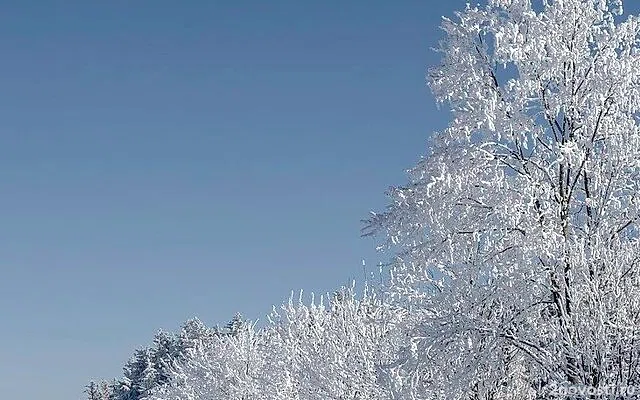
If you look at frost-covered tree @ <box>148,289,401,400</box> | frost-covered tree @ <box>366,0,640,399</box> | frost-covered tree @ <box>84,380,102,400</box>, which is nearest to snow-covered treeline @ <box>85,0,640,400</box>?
frost-covered tree @ <box>366,0,640,399</box>

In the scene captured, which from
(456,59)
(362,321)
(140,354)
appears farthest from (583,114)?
(140,354)

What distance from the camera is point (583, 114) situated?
480 inches

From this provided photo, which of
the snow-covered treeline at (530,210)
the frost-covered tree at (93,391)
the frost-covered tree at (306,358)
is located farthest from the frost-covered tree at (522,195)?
the frost-covered tree at (93,391)

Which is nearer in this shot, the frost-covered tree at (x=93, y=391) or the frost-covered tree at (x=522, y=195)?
the frost-covered tree at (x=522, y=195)

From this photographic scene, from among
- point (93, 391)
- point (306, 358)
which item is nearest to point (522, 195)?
point (306, 358)

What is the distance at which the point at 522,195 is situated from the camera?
38.1 feet

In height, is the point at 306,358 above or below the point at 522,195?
above

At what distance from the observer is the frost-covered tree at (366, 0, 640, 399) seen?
11352 mm

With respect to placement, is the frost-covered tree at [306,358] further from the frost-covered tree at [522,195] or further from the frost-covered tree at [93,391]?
the frost-covered tree at [93,391]

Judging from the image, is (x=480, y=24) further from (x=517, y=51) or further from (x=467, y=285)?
(x=467, y=285)

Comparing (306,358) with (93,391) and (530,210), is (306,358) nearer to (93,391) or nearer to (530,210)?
(530,210)

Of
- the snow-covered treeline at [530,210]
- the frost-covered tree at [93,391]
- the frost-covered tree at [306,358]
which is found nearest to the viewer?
the snow-covered treeline at [530,210]

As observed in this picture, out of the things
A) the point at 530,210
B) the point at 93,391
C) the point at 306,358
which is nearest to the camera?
the point at 530,210

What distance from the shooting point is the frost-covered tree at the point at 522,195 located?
11.4m
